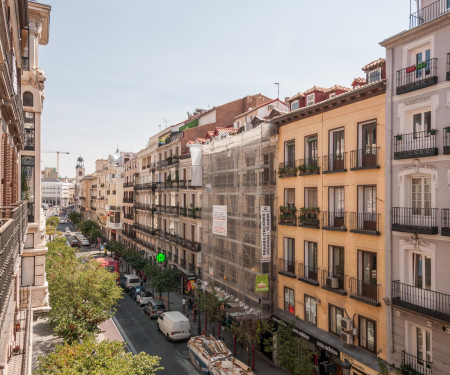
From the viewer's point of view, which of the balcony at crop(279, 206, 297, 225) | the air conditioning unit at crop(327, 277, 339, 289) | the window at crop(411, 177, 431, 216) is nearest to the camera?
the window at crop(411, 177, 431, 216)

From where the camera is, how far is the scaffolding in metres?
25.7

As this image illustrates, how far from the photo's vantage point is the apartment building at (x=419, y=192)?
602 inches

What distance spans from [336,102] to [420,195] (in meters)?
6.68

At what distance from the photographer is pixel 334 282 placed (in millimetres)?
20094

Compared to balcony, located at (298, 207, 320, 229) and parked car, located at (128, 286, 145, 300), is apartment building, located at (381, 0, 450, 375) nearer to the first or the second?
balcony, located at (298, 207, 320, 229)

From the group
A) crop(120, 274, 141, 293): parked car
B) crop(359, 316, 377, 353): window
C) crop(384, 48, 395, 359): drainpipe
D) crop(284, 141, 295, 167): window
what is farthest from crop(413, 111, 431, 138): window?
crop(120, 274, 141, 293): parked car

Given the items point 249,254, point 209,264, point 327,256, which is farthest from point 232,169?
point 327,256

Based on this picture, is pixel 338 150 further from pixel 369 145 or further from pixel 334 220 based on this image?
pixel 334 220

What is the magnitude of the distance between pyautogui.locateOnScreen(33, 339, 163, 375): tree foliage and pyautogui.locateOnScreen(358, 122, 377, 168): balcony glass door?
13.2m

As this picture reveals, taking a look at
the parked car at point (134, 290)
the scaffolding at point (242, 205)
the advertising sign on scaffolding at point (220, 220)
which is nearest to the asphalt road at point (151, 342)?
the parked car at point (134, 290)

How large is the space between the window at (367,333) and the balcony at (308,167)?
8.03 meters

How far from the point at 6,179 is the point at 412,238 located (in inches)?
599

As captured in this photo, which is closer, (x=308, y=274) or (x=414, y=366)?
(x=414, y=366)

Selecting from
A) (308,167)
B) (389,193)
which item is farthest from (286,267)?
(389,193)
